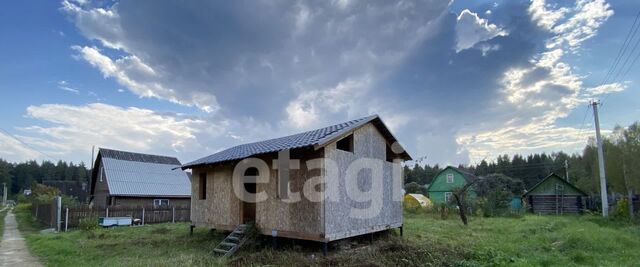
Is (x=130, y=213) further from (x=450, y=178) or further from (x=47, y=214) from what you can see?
(x=450, y=178)

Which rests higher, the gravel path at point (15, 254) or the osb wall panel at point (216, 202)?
the osb wall panel at point (216, 202)

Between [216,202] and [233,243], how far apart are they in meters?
2.81

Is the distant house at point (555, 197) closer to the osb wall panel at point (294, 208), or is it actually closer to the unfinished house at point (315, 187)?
the unfinished house at point (315, 187)

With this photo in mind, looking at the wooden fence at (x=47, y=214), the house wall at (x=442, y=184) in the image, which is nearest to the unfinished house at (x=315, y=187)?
the wooden fence at (x=47, y=214)

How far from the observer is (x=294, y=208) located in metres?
11.1

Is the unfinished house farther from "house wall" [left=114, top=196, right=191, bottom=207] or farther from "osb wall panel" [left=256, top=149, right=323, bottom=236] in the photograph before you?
"house wall" [left=114, top=196, right=191, bottom=207]

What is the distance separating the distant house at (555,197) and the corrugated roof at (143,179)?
2758cm

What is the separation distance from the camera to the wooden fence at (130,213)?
19312 mm

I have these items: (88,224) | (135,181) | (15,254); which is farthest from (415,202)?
(15,254)

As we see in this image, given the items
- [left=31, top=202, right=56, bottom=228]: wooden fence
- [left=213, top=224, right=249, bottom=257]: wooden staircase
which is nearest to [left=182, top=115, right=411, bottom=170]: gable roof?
[left=213, top=224, right=249, bottom=257]: wooden staircase

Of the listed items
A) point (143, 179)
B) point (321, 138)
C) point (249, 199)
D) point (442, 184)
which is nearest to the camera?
point (321, 138)

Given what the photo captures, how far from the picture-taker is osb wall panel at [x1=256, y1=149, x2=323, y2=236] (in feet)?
34.6

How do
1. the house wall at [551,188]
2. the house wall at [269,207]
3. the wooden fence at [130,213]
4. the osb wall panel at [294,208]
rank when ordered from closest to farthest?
the osb wall panel at [294,208], the house wall at [269,207], the wooden fence at [130,213], the house wall at [551,188]

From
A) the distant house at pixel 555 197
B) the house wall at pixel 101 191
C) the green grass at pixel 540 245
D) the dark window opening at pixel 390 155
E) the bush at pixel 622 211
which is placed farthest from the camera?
the distant house at pixel 555 197
